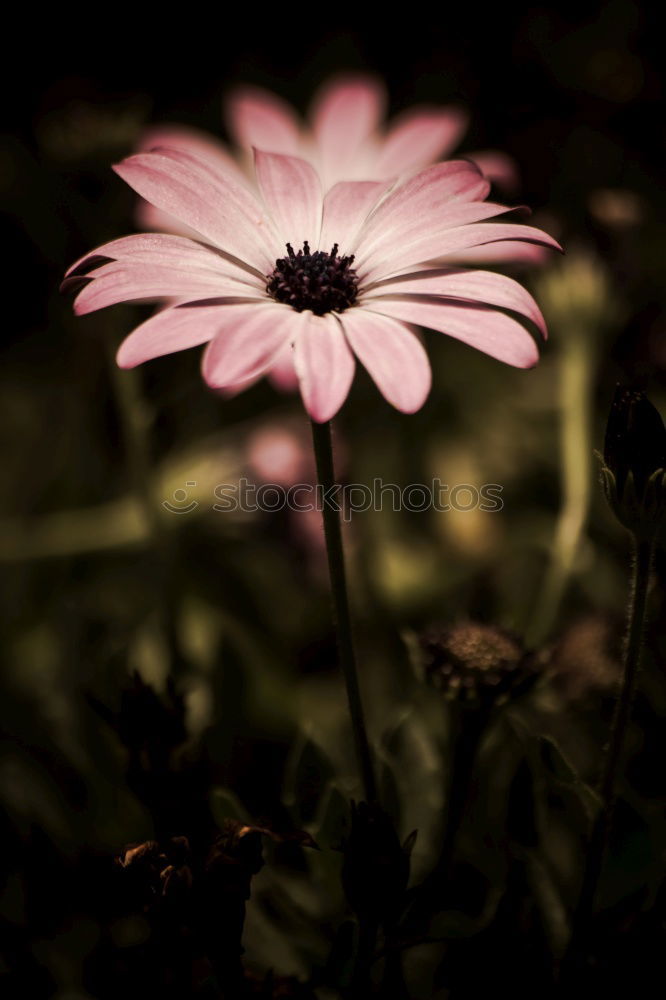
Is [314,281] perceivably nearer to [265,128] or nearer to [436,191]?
[436,191]

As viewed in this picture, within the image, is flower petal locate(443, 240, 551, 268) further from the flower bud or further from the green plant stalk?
the green plant stalk

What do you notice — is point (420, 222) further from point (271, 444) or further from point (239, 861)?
point (271, 444)

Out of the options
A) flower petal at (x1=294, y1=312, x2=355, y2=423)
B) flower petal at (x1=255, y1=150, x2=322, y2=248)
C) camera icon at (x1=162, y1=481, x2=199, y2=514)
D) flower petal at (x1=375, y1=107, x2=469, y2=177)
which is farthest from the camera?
camera icon at (x1=162, y1=481, x2=199, y2=514)

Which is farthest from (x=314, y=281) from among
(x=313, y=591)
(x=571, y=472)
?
(x=313, y=591)

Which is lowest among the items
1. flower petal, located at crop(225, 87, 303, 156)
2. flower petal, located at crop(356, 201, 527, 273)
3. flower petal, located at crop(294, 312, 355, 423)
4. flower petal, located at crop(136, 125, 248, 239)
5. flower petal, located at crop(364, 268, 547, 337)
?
flower petal, located at crop(294, 312, 355, 423)

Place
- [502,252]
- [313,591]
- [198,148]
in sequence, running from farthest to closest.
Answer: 1. [313,591]
2. [198,148]
3. [502,252]

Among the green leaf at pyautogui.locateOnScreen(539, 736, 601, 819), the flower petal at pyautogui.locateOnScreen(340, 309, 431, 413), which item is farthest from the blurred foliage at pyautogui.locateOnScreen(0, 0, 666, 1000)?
the flower petal at pyautogui.locateOnScreen(340, 309, 431, 413)

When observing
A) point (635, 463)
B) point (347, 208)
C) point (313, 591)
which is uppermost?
point (347, 208)
